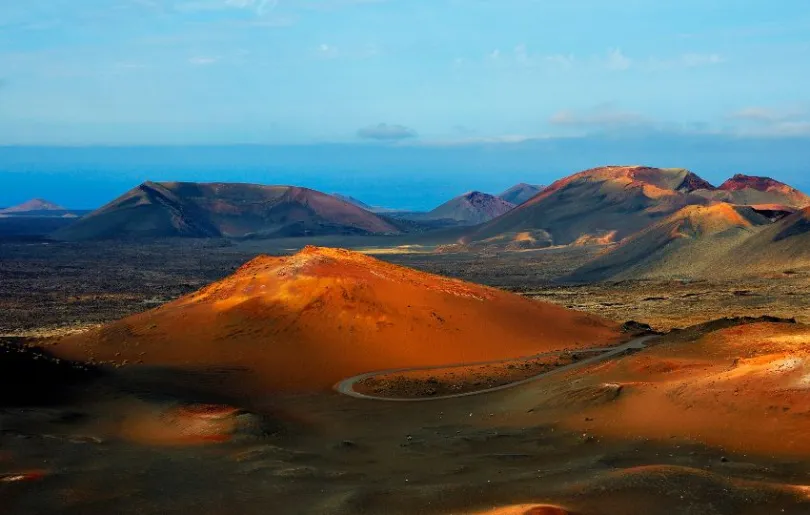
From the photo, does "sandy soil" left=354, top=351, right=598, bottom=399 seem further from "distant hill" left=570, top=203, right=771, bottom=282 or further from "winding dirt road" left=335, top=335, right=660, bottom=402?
"distant hill" left=570, top=203, right=771, bottom=282

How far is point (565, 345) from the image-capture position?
37969 mm

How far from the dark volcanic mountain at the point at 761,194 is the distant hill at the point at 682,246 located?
3842cm

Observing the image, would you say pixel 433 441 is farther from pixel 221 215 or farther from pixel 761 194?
pixel 221 215

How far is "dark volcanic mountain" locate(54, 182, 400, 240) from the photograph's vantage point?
157 m

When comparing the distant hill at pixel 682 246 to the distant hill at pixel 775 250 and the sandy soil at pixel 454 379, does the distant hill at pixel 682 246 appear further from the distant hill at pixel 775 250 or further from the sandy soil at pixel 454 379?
the sandy soil at pixel 454 379

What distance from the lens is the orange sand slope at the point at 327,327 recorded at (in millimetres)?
32969

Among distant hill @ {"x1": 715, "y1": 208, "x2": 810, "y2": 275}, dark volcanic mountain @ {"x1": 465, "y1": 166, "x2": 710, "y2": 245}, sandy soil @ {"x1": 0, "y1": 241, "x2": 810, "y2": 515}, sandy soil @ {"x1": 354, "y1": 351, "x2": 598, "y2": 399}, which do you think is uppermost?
dark volcanic mountain @ {"x1": 465, "y1": 166, "x2": 710, "y2": 245}

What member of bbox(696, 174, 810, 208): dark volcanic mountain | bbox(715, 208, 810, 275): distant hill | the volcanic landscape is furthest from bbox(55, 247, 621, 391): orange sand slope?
bbox(696, 174, 810, 208): dark volcanic mountain

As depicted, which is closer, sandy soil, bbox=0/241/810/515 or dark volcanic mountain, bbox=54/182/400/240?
sandy soil, bbox=0/241/810/515

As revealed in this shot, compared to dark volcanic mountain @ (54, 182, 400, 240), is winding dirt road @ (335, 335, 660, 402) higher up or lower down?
lower down

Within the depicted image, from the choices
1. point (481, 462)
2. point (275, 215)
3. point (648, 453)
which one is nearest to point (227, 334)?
point (481, 462)

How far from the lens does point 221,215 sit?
17700 cm

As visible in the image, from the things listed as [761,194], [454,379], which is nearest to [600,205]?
[761,194]

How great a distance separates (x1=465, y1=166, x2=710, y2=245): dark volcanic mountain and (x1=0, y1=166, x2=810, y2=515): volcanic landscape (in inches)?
2405
